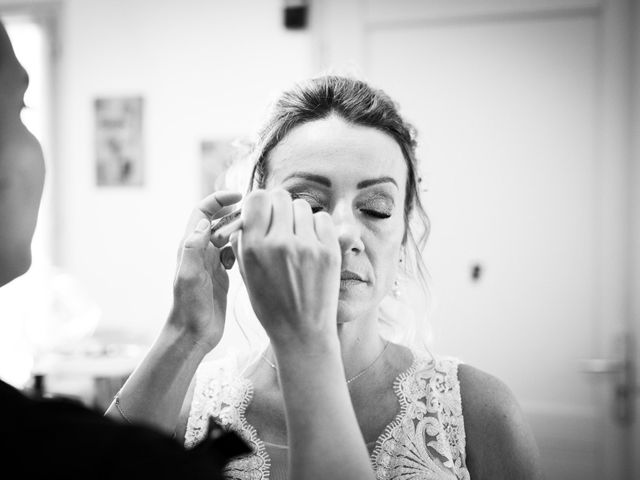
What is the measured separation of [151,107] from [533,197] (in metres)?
1.92

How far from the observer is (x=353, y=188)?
95 cm

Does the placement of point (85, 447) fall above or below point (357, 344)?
above

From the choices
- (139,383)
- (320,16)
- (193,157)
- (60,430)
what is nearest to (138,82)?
(193,157)

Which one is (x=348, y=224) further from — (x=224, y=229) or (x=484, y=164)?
(x=484, y=164)

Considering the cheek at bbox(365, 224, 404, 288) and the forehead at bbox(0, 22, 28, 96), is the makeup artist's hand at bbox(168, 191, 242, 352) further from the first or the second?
the forehead at bbox(0, 22, 28, 96)

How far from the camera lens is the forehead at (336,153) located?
0.96 m

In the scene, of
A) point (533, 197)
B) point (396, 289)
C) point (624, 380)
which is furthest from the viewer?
point (533, 197)

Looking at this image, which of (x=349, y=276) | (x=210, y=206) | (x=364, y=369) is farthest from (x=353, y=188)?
(x=364, y=369)

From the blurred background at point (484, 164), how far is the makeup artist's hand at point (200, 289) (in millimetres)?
985

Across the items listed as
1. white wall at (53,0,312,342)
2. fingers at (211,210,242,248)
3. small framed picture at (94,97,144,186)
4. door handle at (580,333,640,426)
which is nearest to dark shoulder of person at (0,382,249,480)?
fingers at (211,210,242,248)

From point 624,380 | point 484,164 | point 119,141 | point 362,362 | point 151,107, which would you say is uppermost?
point 151,107

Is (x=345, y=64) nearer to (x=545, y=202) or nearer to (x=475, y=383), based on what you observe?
(x=545, y=202)

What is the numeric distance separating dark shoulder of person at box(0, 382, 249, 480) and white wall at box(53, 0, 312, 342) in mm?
2499

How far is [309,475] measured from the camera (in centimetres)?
55
